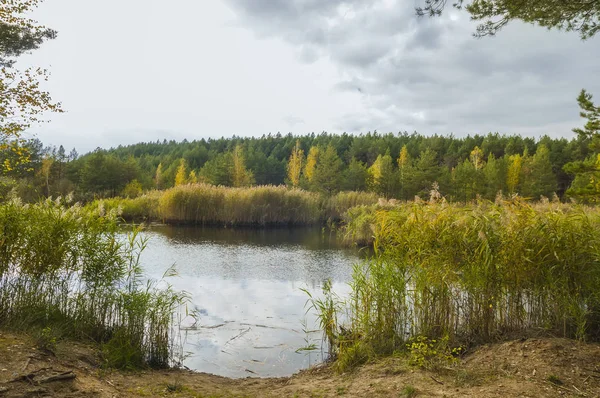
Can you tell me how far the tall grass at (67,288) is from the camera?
553cm

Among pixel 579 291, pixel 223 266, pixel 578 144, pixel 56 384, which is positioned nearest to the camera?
pixel 56 384

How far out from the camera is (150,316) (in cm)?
573

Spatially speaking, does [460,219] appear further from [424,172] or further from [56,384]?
[424,172]

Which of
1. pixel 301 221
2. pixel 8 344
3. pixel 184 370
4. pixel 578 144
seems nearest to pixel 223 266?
pixel 184 370

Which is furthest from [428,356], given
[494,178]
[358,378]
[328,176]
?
[494,178]

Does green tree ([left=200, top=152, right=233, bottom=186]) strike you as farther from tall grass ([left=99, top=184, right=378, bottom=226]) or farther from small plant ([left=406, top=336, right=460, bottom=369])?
small plant ([left=406, top=336, right=460, bottom=369])

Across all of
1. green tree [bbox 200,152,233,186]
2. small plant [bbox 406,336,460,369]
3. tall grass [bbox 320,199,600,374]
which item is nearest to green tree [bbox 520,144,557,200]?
green tree [bbox 200,152,233,186]

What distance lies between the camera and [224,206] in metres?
26.1

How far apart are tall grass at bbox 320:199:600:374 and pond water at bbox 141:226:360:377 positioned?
1.38 m

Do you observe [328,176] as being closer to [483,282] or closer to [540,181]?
[540,181]

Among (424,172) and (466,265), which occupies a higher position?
(424,172)

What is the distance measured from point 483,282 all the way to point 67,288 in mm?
5783

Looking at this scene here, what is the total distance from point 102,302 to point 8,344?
4.81 feet

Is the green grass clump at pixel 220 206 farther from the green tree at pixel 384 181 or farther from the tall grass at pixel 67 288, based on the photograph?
the green tree at pixel 384 181
